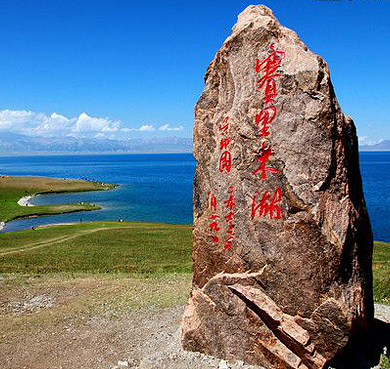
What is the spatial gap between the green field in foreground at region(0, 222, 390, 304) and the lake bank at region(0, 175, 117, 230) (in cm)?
1966

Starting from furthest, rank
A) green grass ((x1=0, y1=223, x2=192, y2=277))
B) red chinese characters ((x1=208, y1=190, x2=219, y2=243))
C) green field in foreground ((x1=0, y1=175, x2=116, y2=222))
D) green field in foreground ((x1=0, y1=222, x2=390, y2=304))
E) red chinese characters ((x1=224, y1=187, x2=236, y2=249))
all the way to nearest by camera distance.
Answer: green field in foreground ((x1=0, y1=175, x2=116, y2=222))
green grass ((x1=0, y1=223, x2=192, y2=277))
green field in foreground ((x1=0, y1=222, x2=390, y2=304))
red chinese characters ((x1=208, y1=190, x2=219, y2=243))
red chinese characters ((x1=224, y1=187, x2=236, y2=249))

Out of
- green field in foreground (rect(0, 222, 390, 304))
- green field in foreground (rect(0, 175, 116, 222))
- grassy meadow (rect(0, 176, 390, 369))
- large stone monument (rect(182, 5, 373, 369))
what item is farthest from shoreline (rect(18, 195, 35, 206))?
large stone monument (rect(182, 5, 373, 369))

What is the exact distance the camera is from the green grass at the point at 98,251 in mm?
23456

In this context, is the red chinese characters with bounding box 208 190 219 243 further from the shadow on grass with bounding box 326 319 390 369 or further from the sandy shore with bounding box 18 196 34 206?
the sandy shore with bounding box 18 196 34 206

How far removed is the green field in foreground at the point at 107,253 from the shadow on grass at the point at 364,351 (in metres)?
4.29

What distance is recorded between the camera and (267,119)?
9.66 meters

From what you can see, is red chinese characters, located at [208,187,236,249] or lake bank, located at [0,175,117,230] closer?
red chinese characters, located at [208,187,236,249]

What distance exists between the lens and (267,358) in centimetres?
998

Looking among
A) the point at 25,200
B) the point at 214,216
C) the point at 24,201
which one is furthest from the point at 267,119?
the point at 25,200

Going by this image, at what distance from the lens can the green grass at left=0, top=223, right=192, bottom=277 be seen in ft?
77.0

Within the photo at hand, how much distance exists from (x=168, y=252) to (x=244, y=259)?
18849 millimetres

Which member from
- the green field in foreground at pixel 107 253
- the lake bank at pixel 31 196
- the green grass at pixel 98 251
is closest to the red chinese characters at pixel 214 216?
the green field in foreground at pixel 107 253

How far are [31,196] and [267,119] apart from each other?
80806mm

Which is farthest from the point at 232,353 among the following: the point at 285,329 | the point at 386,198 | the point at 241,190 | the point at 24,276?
the point at 386,198
